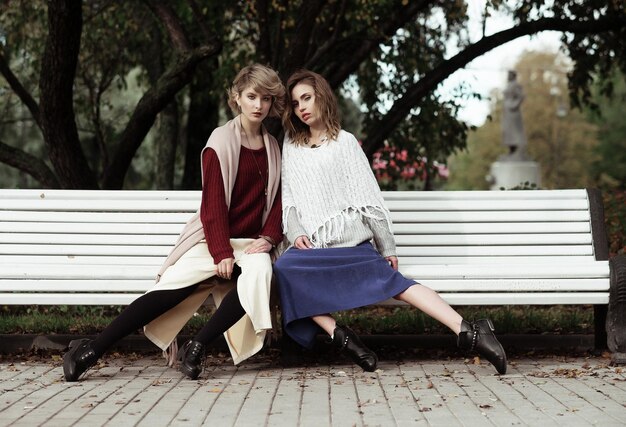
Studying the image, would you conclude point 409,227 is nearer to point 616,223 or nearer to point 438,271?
point 438,271

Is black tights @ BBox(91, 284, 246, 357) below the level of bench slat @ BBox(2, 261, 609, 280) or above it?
below

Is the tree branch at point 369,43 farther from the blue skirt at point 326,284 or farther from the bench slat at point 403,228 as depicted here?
the blue skirt at point 326,284

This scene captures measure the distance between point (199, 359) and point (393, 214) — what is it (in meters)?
1.67

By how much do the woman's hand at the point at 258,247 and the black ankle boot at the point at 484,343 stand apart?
3.73 ft

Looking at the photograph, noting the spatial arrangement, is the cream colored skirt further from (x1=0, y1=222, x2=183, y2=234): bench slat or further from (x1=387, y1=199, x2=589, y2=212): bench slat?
(x1=387, y1=199, x2=589, y2=212): bench slat

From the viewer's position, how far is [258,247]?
5.68 meters

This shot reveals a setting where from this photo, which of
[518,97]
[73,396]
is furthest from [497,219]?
[518,97]

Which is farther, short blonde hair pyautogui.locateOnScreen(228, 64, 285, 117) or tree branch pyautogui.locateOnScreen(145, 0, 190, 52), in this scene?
tree branch pyautogui.locateOnScreen(145, 0, 190, 52)

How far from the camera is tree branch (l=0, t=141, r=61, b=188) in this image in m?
9.89

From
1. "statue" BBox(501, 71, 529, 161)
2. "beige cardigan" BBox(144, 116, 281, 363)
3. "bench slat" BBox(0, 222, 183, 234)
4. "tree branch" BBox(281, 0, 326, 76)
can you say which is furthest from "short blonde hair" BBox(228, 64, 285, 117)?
"statue" BBox(501, 71, 529, 161)

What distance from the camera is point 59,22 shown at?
8750mm

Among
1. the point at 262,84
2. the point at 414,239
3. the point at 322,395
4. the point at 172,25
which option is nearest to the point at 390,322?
the point at 414,239

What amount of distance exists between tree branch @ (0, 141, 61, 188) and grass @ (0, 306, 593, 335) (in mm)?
1904

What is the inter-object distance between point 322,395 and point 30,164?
591 centimetres
